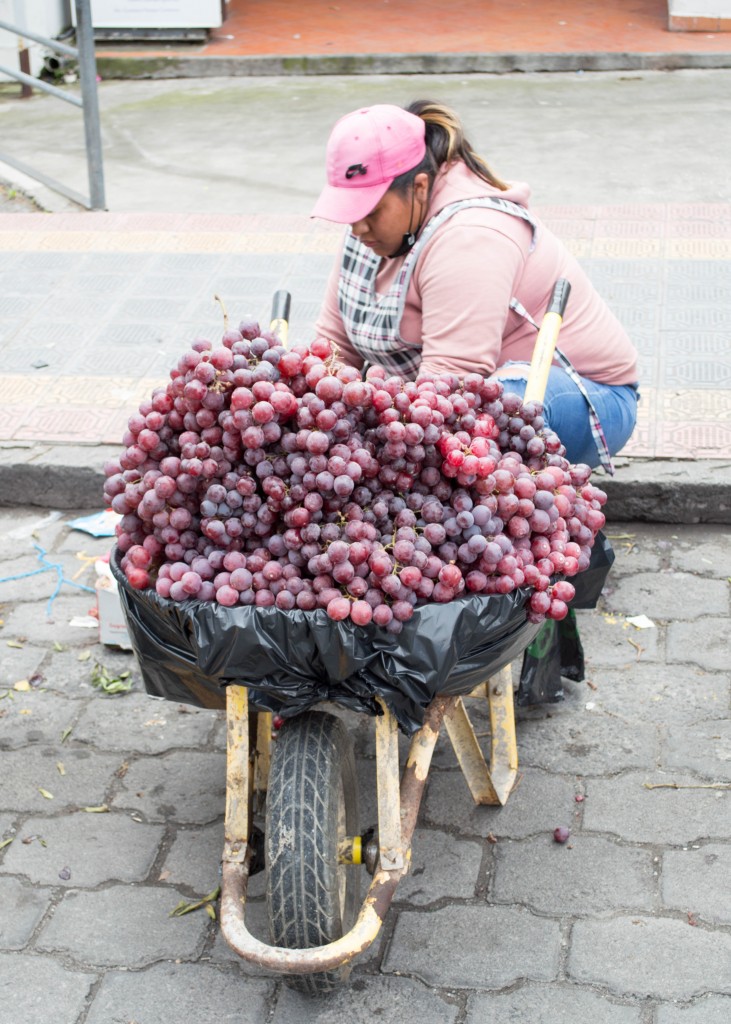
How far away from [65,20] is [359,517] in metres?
9.56

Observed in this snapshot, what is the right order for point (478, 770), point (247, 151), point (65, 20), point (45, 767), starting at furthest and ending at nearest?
1. point (65, 20)
2. point (247, 151)
3. point (45, 767)
4. point (478, 770)

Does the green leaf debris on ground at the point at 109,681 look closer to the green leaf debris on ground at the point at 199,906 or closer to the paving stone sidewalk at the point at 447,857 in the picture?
the paving stone sidewalk at the point at 447,857

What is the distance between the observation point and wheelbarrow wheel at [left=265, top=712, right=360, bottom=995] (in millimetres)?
2285

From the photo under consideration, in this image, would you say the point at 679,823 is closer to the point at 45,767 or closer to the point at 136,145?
the point at 45,767

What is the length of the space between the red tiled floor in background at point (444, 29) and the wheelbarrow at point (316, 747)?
838cm

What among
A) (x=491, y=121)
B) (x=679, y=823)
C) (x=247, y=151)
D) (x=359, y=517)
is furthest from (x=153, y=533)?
(x=491, y=121)

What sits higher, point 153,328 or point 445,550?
point 445,550

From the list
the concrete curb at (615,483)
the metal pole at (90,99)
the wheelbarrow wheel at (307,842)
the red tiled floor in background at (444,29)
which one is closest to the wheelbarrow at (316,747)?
the wheelbarrow wheel at (307,842)

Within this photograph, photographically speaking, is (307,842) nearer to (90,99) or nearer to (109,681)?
(109,681)

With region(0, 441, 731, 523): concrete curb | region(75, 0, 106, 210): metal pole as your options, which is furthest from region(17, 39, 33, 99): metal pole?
region(0, 441, 731, 523): concrete curb

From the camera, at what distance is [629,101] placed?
8781 mm

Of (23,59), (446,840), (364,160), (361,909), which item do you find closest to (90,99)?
(23,59)

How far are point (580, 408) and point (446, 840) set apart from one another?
1.20m

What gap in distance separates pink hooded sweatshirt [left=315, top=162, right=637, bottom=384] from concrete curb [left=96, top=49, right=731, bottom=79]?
6.83 metres
